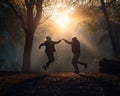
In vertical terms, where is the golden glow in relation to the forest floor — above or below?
above

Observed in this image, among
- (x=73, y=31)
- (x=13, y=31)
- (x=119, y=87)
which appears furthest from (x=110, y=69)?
(x=73, y=31)

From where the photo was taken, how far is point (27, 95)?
39.1 feet

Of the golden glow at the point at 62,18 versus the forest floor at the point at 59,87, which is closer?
the forest floor at the point at 59,87

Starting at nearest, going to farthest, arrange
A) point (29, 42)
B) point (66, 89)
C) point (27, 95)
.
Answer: point (27, 95), point (66, 89), point (29, 42)

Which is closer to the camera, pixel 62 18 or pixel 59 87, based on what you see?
pixel 59 87

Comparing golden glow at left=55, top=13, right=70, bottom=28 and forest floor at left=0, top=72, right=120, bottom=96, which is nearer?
forest floor at left=0, top=72, right=120, bottom=96

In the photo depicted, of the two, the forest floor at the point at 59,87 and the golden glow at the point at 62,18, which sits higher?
the golden glow at the point at 62,18

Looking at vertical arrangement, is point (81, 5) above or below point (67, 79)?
above

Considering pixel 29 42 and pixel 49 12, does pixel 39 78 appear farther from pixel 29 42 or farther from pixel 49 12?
pixel 49 12

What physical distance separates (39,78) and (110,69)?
5.04 meters

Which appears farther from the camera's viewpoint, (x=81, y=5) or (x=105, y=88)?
(x=81, y=5)

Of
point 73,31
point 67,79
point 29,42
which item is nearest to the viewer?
point 67,79

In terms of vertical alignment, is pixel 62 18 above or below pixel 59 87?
above

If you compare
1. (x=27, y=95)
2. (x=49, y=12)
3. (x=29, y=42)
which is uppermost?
(x=49, y=12)
